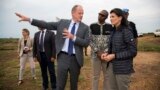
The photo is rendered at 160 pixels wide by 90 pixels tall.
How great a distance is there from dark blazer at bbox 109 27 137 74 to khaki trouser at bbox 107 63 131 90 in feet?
0.30

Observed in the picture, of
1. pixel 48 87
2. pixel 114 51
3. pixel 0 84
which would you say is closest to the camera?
pixel 114 51

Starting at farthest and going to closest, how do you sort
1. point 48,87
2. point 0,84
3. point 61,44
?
point 0,84, point 48,87, point 61,44

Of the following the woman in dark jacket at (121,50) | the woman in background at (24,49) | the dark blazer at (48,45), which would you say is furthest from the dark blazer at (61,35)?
the woman in background at (24,49)

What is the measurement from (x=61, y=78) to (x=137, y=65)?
8187 mm

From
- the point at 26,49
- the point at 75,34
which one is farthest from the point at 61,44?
the point at 26,49

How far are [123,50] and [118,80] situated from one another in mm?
540

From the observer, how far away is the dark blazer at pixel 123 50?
5391 mm

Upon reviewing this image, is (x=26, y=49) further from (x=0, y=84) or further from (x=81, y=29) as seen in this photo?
(x=81, y=29)

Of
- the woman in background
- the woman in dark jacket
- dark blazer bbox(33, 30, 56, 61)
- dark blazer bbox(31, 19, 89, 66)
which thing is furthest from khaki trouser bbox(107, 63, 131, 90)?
the woman in background

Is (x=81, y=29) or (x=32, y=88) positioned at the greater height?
(x=81, y=29)

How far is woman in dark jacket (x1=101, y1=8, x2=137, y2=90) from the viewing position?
540 cm

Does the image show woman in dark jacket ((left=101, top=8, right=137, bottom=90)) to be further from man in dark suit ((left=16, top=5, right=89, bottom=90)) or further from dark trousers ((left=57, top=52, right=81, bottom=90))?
dark trousers ((left=57, top=52, right=81, bottom=90))

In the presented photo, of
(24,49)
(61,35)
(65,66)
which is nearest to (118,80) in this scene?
(65,66)

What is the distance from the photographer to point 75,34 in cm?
613
